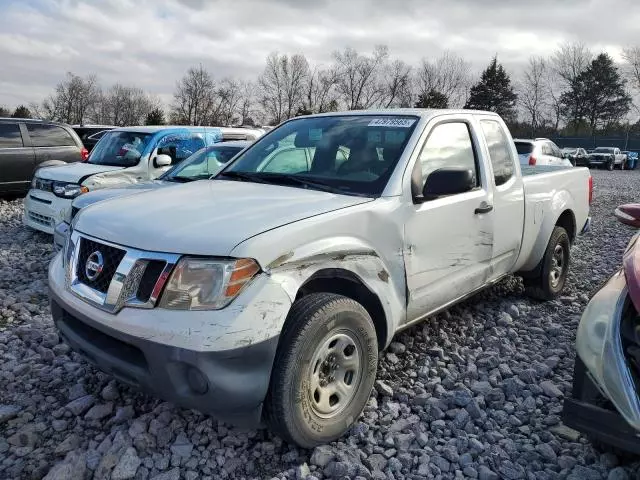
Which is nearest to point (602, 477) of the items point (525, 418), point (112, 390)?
point (525, 418)

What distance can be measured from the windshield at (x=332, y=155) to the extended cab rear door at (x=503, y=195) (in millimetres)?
977

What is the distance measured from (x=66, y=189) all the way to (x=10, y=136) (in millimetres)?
4353

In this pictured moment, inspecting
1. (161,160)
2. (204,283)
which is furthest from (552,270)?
(161,160)

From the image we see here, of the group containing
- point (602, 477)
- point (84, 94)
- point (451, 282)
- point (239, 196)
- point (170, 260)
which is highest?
point (84, 94)

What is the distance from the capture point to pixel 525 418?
10.2ft

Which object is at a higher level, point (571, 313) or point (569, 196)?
point (569, 196)

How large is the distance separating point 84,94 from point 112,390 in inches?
2988

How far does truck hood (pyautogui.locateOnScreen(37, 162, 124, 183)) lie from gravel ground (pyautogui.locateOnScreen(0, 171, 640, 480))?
3.47 meters

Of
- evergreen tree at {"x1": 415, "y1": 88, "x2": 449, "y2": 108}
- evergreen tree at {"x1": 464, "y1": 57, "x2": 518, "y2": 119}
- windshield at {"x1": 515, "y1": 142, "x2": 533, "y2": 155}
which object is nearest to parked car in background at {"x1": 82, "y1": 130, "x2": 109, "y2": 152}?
windshield at {"x1": 515, "y1": 142, "x2": 533, "y2": 155}

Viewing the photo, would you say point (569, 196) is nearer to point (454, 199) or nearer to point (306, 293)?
point (454, 199)

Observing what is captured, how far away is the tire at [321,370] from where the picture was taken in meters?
2.40

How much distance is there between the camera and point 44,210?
7.48 meters

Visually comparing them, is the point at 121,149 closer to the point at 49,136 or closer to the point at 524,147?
the point at 49,136

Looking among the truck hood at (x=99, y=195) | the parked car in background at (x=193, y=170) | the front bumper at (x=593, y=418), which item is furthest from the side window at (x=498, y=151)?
the truck hood at (x=99, y=195)
